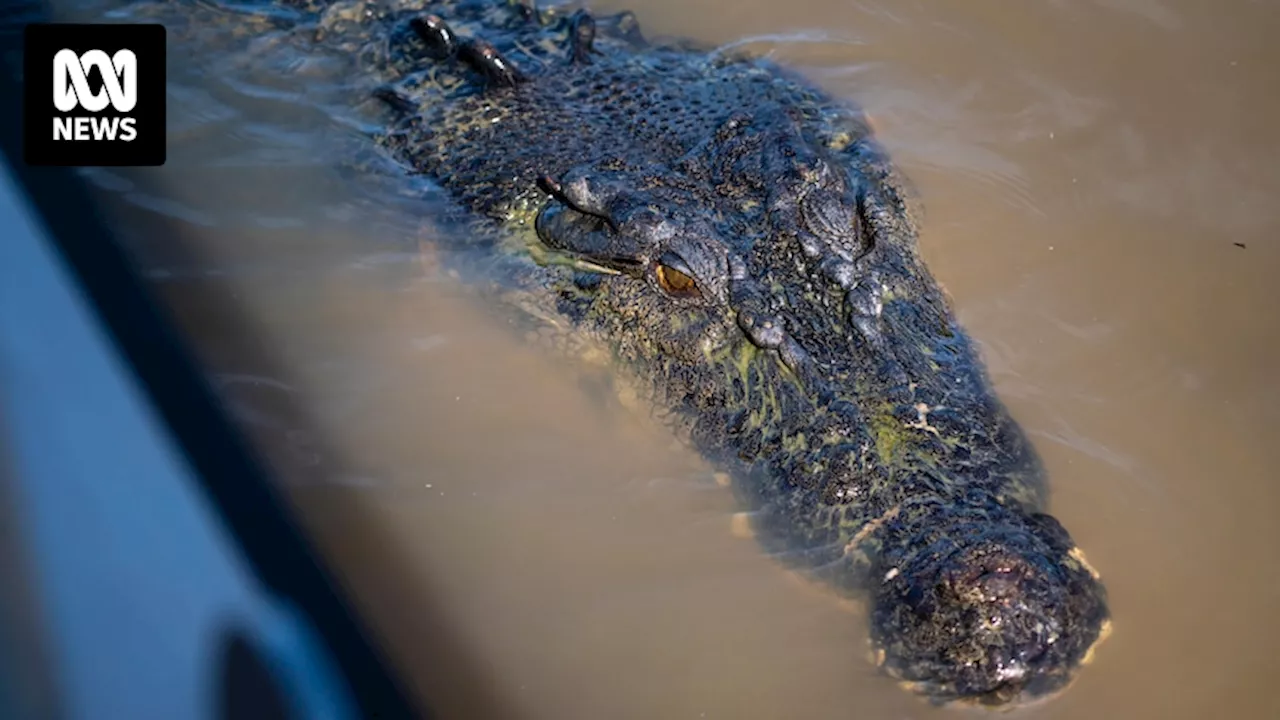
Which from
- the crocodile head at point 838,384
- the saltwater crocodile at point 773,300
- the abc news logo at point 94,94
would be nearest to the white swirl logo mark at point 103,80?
the abc news logo at point 94,94

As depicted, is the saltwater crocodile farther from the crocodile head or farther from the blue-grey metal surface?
the blue-grey metal surface

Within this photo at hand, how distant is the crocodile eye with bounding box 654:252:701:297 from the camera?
3.14 metres

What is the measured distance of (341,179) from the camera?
420 centimetres

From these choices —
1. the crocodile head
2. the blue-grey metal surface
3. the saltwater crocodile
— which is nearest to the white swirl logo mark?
the saltwater crocodile

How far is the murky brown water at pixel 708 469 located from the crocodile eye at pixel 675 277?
459 mm

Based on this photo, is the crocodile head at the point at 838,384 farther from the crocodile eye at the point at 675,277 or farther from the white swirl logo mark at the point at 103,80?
the white swirl logo mark at the point at 103,80

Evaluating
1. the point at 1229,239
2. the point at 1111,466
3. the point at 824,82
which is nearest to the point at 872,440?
the point at 1111,466

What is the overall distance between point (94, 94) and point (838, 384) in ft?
11.8

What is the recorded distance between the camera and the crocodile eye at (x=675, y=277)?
124 inches

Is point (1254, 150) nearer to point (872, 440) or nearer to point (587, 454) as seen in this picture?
point (872, 440)

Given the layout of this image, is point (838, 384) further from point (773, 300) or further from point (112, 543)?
point (112, 543)

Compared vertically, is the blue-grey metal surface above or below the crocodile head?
below

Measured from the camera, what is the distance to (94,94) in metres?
4.47

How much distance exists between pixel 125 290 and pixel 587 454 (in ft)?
5.73
